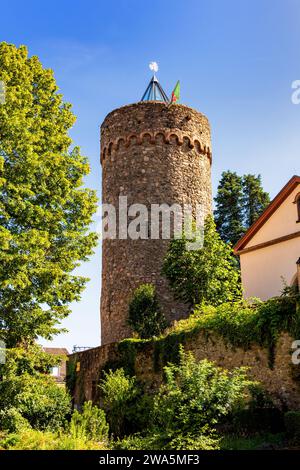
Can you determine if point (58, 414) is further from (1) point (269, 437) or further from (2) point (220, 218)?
(2) point (220, 218)

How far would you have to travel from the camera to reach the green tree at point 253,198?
34.0 m

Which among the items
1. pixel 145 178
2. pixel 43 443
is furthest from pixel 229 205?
pixel 43 443

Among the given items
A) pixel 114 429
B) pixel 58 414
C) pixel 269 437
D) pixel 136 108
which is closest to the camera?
pixel 269 437

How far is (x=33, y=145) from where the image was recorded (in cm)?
1488

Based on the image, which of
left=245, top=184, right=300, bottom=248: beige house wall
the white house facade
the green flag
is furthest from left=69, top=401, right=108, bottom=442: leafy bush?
the green flag

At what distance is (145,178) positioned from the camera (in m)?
28.0

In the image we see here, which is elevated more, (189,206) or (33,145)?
(189,206)

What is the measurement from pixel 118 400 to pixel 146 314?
749cm

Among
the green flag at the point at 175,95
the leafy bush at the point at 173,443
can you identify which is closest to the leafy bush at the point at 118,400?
the leafy bush at the point at 173,443

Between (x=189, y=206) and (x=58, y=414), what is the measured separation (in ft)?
45.8

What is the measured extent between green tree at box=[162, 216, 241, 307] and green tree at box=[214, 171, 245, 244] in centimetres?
972

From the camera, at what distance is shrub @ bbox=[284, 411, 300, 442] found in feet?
37.7

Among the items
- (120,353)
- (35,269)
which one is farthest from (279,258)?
(35,269)

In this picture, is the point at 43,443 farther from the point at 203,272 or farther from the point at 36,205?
the point at 203,272
